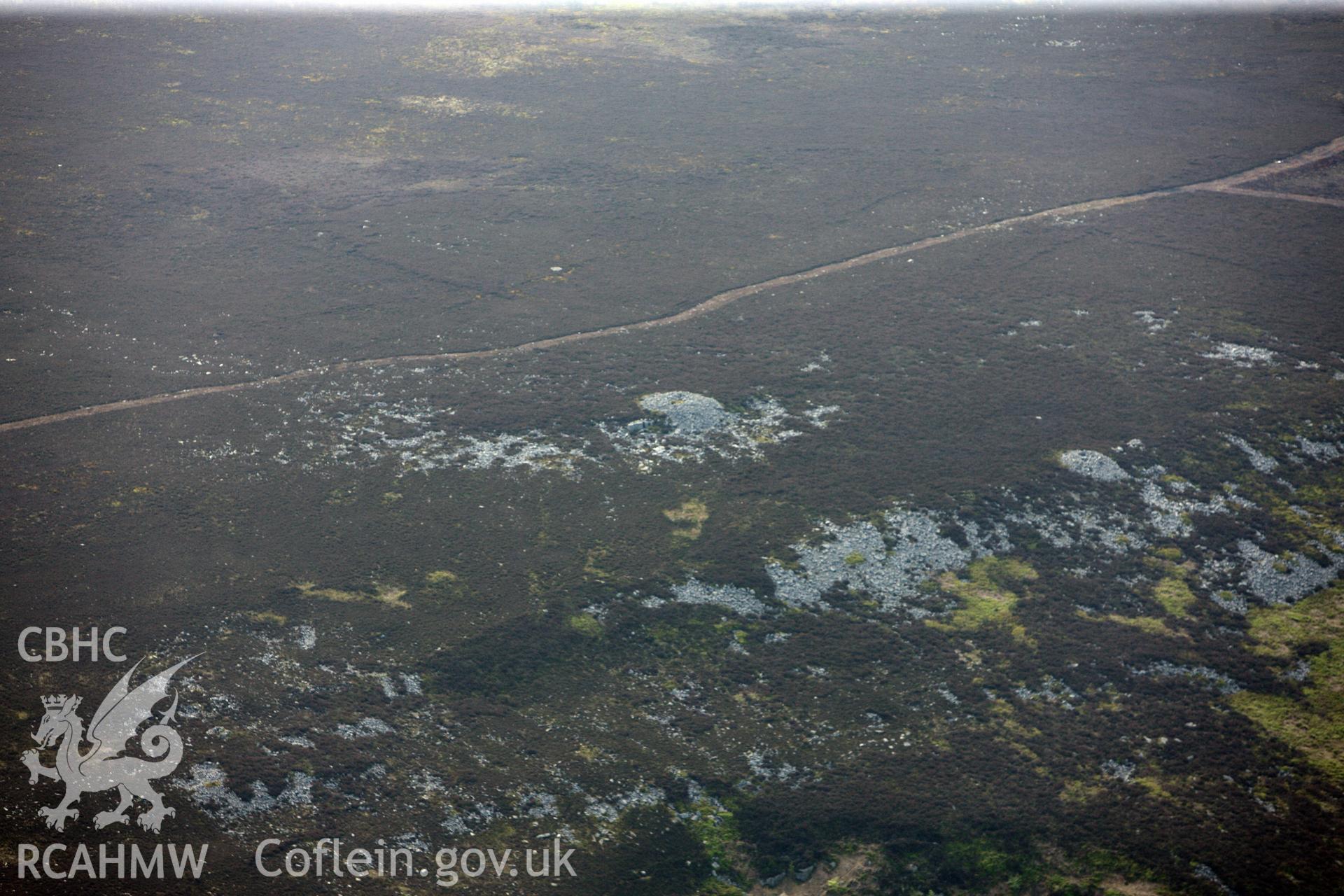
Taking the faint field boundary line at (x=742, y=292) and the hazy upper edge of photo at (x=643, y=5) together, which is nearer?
the faint field boundary line at (x=742, y=292)

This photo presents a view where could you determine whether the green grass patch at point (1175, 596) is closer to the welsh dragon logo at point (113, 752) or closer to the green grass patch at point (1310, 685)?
the green grass patch at point (1310, 685)

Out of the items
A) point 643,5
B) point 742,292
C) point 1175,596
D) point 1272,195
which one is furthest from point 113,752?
point 643,5

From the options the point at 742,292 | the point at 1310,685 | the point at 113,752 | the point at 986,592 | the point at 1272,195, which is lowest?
the point at 113,752

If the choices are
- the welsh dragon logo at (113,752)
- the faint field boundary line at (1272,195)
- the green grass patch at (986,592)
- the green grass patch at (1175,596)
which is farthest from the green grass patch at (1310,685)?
the faint field boundary line at (1272,195)

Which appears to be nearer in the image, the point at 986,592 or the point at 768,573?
the point at 986,592

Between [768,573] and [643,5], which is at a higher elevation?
[643,5]

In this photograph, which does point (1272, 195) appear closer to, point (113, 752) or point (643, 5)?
point (643, 5)
